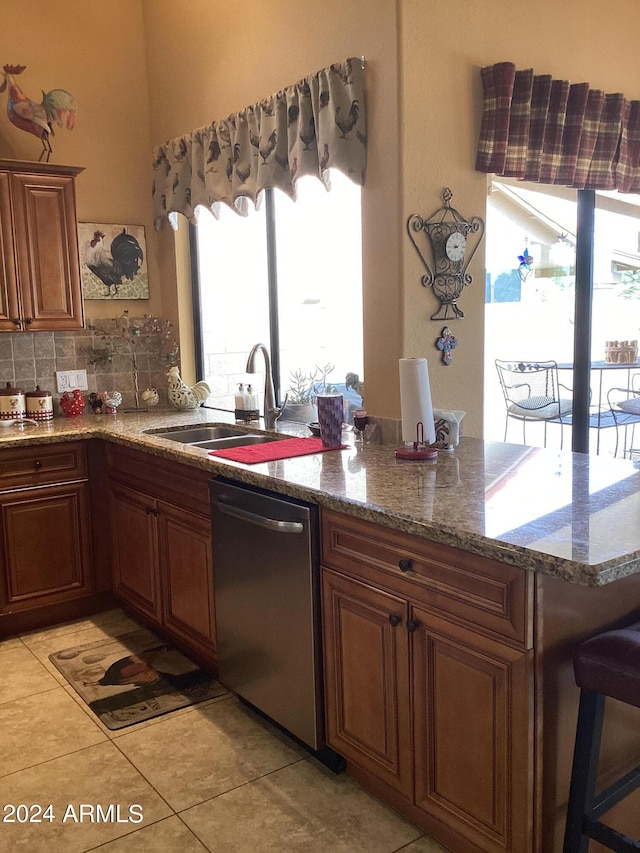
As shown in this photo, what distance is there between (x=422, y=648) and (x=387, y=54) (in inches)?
78.3

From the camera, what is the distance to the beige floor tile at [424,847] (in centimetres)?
195

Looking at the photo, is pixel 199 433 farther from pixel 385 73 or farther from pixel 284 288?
pixel 385 73

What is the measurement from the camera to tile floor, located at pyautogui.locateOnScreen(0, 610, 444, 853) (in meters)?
2.02

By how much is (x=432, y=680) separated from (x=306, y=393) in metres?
1.79

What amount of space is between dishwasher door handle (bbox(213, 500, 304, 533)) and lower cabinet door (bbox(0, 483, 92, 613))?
1.18m

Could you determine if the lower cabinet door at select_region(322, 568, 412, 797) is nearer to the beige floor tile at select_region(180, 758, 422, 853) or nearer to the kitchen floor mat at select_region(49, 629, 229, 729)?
the beige floor tile at select_region(180, 758, 422, 853)

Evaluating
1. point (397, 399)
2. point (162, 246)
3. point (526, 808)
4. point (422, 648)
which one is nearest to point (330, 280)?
point (397, 399)

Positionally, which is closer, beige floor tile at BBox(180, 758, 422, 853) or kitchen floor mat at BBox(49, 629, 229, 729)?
beige floor tile at BBox(180, 758, 422, 853)

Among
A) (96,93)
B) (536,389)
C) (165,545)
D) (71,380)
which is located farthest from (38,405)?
(536,389)

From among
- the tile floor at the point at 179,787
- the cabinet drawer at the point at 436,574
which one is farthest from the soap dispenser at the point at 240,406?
the cabinet drawer at the point at 436,574

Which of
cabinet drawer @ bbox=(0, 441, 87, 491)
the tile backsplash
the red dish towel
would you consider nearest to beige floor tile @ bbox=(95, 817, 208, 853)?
the red dish towel

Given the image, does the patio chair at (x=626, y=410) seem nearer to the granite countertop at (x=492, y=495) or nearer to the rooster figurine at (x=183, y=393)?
the granite countertop at (x=492, y=495)

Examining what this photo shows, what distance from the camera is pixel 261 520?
234 cm

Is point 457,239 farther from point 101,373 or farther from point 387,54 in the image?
point 101,373
